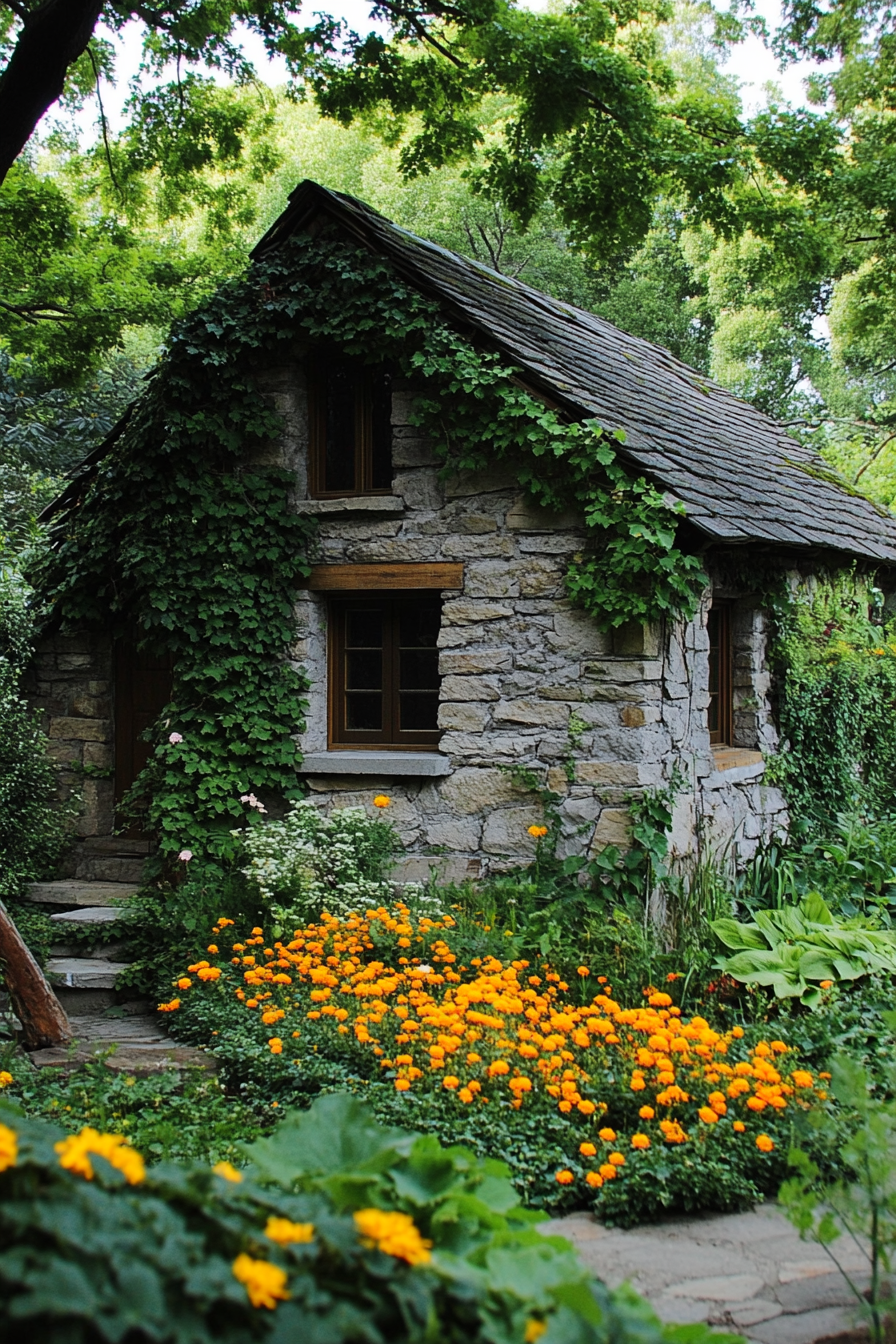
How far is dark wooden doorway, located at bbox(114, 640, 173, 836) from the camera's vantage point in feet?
27.0

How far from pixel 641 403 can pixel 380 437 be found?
86.4 inches

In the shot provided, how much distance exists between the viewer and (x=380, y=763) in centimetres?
719

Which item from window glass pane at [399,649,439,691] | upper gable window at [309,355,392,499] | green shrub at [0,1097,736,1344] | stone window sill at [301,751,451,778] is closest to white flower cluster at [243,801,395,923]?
stone window sill at [301,751,451,778]

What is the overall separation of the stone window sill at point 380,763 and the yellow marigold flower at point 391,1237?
17.2 ft

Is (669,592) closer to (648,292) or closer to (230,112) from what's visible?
(230,112)

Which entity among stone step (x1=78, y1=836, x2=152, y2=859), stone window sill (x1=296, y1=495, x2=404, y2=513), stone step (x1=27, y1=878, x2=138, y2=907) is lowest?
stone step (x1=27, y1=878, x2=138, y2=907)

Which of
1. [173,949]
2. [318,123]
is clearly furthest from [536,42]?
[318,123]

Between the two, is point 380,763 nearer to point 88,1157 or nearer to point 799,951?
point 799,951

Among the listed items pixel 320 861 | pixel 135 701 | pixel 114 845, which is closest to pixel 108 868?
pixel 114 845

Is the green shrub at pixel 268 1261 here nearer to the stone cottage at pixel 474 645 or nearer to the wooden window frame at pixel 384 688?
the stone cottage at pixel 474 645

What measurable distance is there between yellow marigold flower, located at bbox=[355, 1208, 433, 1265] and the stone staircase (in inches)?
137

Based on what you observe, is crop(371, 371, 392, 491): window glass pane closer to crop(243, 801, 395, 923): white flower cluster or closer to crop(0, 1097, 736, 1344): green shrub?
crop(243, 801, 395, 923): white flower cluster

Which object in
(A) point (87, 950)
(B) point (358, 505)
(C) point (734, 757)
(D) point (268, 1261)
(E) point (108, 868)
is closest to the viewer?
(D) point (268, 1261)

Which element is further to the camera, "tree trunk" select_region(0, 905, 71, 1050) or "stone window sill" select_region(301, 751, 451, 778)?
"stone window sill" select_region(301, 751, 451, 778)
